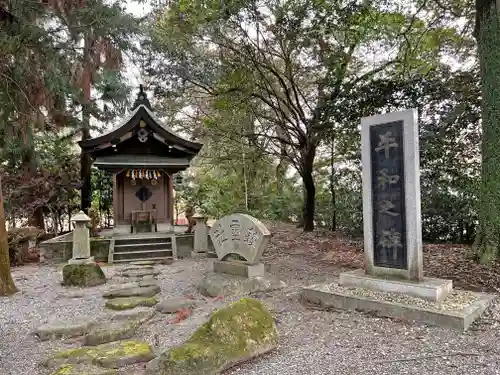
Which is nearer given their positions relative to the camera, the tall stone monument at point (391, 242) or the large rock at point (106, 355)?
the large rock at point (106, 355)

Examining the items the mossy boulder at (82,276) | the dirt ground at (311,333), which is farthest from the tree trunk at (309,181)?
the mossy boulder at (82,276)

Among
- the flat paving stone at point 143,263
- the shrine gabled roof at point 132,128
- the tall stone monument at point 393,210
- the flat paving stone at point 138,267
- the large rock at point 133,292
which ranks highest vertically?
the shrine gabled roof at point 132,128

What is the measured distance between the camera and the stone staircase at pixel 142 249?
9.79 metres

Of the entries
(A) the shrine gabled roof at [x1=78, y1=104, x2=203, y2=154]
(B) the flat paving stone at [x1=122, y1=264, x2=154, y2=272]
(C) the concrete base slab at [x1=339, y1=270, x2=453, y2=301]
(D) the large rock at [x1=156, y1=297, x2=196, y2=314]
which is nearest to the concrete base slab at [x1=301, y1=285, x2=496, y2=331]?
(C) the concrete base slab at [x1=339, y1=270, x2=453, y2=301]

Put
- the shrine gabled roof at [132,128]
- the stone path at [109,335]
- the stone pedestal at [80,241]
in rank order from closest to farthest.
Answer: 1. the stone path at [109,335]
2. the stone pedestal at [80,241]
3. the shrine gabled roof at [132,128]

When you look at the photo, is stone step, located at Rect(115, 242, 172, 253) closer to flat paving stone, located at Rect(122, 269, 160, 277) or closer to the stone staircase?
the stone staircase

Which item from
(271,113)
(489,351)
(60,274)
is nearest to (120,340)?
(489,351)

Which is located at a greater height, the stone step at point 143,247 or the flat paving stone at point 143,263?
the stone step at point 143,247

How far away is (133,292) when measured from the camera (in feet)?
20.6

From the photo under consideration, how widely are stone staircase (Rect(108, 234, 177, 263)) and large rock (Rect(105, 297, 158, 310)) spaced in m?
4.02

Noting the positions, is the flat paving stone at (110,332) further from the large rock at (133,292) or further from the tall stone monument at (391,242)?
the tall stone monument at (391,242)

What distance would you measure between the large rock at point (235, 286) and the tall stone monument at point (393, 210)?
138 centimetres

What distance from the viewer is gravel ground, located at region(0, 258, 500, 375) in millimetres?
3281

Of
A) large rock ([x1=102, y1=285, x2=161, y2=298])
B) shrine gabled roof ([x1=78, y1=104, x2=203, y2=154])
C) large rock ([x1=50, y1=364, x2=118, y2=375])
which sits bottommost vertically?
large rock ([x1=102, y1=285, x2=161, y2=298])
